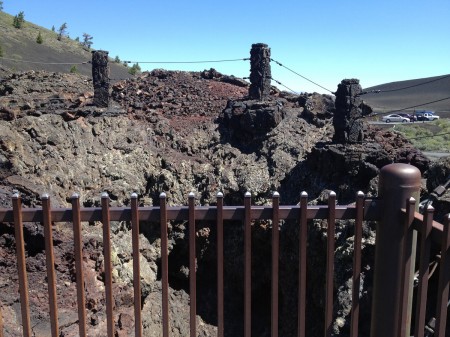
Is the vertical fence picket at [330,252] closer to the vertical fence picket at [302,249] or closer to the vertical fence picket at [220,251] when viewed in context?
the vertical fence picket at [302,249]

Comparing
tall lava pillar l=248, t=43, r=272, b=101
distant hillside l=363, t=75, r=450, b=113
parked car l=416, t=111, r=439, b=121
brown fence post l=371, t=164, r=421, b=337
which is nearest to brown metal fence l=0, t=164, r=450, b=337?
brown fence post l=371, t=164, r=421, b=337

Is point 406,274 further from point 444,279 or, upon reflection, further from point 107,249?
point 107,249

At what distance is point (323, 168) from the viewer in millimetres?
10320

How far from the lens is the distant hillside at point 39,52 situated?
33.2 m

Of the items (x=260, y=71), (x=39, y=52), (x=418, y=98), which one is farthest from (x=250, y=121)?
(x=418, y=98)

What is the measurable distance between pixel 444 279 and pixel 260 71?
449 inches

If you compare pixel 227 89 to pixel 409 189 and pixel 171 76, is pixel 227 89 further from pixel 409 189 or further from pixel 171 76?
pixel 409 189

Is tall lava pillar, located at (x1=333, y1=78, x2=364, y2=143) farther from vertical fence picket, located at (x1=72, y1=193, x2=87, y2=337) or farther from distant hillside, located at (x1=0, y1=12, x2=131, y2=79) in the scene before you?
distant hillside, located at (x1=0, y1=12, x2=131, y2=79)

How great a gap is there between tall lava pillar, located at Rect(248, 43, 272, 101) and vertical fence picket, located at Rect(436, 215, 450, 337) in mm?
11318

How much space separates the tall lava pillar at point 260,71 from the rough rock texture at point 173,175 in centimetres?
90

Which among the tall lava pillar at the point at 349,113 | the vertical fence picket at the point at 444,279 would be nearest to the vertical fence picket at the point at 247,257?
the vertical fence picket at the point at 444,279

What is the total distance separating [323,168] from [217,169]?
9.10 feet

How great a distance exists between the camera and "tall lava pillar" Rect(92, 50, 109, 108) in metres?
11.8

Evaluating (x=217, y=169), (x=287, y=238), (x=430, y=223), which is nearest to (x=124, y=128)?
(x=217, y=169)
